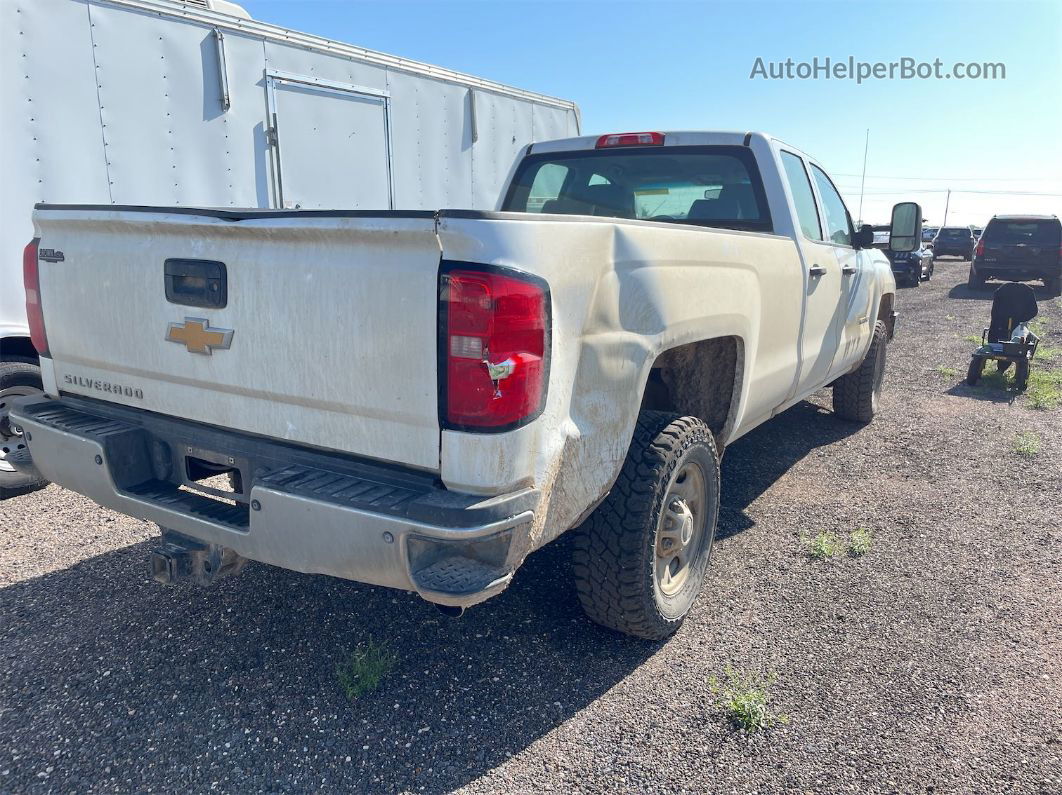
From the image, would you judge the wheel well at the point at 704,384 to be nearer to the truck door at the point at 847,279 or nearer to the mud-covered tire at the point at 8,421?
the truck door at the point at 847,279

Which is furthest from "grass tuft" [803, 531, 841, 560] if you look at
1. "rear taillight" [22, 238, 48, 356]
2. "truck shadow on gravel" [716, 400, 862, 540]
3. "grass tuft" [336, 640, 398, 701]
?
"rear taillight" [22, 238, 48, 356]

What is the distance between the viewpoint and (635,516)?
8.68 feet

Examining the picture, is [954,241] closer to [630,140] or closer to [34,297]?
[630,140]

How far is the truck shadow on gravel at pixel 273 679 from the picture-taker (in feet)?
7.59

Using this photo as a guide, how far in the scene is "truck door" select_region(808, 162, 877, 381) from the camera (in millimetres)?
4797

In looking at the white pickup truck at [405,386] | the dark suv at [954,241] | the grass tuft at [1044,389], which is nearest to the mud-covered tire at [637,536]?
the white pickup truck at [405,386]

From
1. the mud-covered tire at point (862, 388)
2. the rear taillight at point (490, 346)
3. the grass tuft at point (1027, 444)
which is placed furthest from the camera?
the mud-covered tire at point (862, 388)

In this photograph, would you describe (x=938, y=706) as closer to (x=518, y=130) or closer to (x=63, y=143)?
(x=63, y=143)

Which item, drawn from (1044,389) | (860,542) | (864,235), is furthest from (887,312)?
(860,542)

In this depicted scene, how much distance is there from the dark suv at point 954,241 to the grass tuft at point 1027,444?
1041 inches

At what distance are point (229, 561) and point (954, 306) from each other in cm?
1648

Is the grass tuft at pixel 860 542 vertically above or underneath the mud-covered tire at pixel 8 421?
underneath

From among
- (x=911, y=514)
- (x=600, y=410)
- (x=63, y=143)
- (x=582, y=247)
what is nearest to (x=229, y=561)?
(x=600, y=410)

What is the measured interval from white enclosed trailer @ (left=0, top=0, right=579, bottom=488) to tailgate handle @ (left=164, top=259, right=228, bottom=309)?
2629 mm
